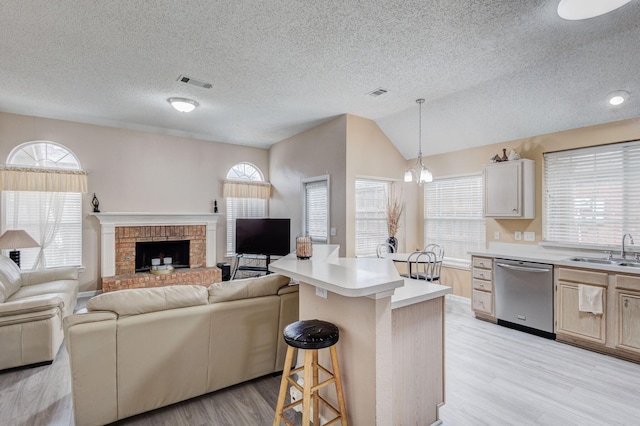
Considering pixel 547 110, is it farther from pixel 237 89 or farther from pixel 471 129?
pixel 237 89

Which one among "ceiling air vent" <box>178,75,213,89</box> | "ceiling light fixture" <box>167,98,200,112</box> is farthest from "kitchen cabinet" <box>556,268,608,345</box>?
"ceiling light fixture" <box>167,98,200,112</box>

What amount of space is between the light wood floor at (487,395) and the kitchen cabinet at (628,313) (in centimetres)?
20

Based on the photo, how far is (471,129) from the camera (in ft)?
15.0

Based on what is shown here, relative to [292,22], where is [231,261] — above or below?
below

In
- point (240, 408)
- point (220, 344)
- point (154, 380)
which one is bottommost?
point (240, 408)

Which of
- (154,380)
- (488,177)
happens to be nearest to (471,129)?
(488,177)

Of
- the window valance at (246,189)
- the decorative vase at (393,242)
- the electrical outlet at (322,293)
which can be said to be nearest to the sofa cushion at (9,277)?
the window valance at (246,189)

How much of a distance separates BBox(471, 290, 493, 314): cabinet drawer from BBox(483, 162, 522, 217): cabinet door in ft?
3.62

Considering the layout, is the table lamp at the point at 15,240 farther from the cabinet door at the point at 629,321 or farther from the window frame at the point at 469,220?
the cabinet door at the point at 629,321

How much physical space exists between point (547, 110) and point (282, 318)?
3.92 meters

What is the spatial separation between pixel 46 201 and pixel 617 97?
25.1 ft

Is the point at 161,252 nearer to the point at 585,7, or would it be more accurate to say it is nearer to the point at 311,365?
the point at 311,365

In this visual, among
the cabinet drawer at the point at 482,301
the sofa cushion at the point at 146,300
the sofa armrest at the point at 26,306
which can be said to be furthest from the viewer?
the cabinet drawer at the point at 482,301

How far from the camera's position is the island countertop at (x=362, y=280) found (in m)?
1.58
